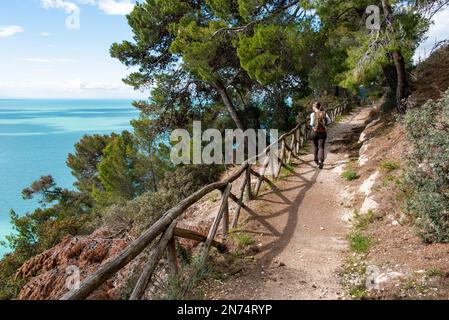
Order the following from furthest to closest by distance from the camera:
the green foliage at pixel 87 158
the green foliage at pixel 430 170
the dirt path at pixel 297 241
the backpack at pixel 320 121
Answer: the green foliage at pixel 87 158
the backpack at pixel 320 121
the green foliage at pixel 430 170
the dirt path at pixel 297 241

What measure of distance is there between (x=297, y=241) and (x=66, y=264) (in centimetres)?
523

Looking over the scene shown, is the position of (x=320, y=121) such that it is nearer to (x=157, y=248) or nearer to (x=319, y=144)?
(x=319, y=144)

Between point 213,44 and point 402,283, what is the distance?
13212 mm

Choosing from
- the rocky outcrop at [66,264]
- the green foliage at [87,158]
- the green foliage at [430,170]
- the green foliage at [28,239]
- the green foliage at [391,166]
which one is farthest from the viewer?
the green foliage at [87,158]

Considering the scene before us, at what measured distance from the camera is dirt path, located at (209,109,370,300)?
4641 mm

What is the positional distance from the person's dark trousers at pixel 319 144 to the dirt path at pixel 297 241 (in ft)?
1.95

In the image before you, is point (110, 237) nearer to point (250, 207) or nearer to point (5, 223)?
point (250, 207)

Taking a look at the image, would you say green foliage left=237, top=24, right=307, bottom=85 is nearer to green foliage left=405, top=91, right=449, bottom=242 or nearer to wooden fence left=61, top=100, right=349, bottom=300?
wooden fence left=61, top=100, right=349, bottom=300

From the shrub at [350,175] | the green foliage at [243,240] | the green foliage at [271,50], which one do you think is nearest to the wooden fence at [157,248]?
the green foliage at [243,240]

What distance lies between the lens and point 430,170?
5395mm

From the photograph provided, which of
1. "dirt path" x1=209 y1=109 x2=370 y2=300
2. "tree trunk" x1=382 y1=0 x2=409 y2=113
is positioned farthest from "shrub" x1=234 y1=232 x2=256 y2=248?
"tree trunk" x1=382 y1=0 x2=409 y2=113

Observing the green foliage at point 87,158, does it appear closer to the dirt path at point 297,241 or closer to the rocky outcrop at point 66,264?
the rocky outcrop at point 66,264

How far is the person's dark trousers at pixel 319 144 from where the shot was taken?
419 inches

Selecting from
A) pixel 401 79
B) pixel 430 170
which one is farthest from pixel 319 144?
pixel 430 170
